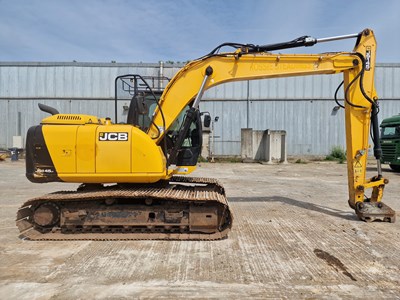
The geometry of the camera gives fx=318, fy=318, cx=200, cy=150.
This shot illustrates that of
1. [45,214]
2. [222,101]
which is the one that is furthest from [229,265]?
[222,101]

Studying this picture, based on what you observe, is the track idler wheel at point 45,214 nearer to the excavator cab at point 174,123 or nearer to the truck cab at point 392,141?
the excavator cab at point 174,123

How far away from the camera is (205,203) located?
5078mm

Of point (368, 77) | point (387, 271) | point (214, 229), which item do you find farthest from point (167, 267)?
point (368, 77)

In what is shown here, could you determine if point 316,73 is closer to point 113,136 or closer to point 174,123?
point 174,123

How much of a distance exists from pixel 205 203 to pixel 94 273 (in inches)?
76.6

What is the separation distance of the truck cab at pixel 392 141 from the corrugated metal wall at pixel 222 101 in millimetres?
7458

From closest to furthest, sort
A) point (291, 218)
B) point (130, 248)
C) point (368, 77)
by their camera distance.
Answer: point (130, 248)
point (368, 77)
point (291, 218)

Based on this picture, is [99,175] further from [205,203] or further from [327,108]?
[327,108]

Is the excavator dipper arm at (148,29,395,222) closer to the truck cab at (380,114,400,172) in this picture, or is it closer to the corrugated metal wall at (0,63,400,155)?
the truck cab at (380,114,400,172)

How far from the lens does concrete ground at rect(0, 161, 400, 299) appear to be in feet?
11.3

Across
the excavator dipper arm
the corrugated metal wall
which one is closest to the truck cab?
the corrugated metal wall

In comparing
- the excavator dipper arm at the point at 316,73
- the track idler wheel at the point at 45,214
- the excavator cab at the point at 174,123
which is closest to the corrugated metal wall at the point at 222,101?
the excavator dipper arm at the point at 316,73

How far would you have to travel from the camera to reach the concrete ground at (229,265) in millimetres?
3430

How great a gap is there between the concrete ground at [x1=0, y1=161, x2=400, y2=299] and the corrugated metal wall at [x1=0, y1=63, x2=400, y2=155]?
61.2 ft
